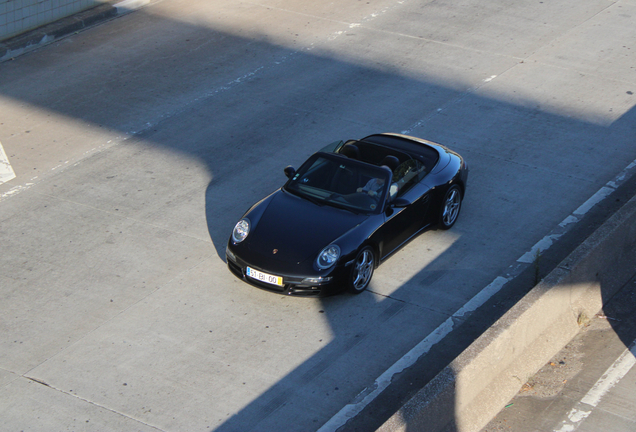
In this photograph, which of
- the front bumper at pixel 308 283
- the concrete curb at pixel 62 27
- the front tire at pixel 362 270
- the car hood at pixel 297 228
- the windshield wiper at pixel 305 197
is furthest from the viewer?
the concrete curb at pixel 62 27

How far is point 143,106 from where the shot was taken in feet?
43.7

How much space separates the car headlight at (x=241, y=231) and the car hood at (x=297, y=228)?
0.29 ft

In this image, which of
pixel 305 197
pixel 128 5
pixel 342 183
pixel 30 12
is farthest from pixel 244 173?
pixel 128 5

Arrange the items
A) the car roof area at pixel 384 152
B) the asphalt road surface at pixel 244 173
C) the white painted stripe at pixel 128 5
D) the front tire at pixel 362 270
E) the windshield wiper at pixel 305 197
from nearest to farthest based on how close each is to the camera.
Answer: the asphalt road surface at pixel 244 173
the front tire at pixel 362 270
the windshield wiper at pixel 305 197
the car roof area at pixel 384 152
the white painted stripe at pixel 128 5

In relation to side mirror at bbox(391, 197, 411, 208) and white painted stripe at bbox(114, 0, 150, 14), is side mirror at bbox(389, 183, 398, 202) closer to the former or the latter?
side mirror at bbox(391, 197, 411, 208)

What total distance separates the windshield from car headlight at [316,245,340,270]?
2.31 ft

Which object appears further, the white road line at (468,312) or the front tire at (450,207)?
the front tire at (450,207)

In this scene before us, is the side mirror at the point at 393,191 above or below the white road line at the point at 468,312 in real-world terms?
above

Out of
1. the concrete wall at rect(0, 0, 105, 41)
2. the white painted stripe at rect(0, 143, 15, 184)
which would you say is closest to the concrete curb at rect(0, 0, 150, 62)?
the concrete wall at rect(0, 0, 105, 41)

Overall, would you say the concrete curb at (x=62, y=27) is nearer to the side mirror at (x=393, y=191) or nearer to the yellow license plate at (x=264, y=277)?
the yellow license plate at (x=264, y=277)

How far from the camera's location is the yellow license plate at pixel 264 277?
26.9 ft

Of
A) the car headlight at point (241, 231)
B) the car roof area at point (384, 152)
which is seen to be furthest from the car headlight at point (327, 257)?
the car roof area at point (384, 152)

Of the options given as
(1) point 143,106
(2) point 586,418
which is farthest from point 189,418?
(1) point 143,106

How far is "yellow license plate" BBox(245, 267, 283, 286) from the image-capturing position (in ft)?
26.9
